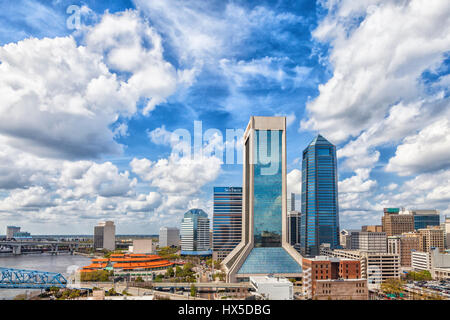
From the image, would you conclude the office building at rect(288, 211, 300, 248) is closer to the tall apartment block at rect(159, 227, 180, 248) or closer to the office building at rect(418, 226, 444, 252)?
the tall apartment block at rect(159, 227, 180, 248)

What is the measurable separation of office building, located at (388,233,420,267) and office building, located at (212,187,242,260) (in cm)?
1207

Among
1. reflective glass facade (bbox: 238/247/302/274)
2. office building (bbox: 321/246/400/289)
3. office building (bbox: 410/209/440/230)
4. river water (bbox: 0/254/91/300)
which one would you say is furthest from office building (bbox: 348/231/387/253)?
river water (bbox: 0/254/91/300)

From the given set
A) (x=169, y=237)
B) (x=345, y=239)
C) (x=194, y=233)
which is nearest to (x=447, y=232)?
(x=345, y=239)

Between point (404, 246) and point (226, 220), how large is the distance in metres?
14.1

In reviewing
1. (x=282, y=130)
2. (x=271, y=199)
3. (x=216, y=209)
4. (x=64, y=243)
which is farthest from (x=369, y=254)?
(x=64, y=243)

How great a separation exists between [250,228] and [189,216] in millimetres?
22598

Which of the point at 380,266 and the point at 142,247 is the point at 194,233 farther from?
the point at 380,266

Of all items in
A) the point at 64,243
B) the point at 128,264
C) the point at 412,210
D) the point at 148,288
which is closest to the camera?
the point at 148,288

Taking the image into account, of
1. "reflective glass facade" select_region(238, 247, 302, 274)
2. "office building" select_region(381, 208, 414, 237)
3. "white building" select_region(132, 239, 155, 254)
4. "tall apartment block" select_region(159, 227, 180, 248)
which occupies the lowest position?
"tall apartment block" select_region(159, 227, 180, 248)

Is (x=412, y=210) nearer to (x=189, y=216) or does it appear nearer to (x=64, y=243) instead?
(x=189, y=216)

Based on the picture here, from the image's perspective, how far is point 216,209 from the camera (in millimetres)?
29734

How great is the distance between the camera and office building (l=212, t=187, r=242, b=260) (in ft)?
96.2

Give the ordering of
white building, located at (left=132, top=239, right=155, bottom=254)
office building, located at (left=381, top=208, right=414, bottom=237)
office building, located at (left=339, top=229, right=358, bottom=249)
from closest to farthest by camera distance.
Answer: white building, located at (left=132, top=239, right=155, bottom=254) < office building, located at (left=339, top=229, right=358, bottom=249) < office building, located at (left=381, top=208, right=414, bottom=237)

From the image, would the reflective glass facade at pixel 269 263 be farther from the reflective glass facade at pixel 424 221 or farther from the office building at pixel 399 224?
the reflective glass facade at pixel 424 221
